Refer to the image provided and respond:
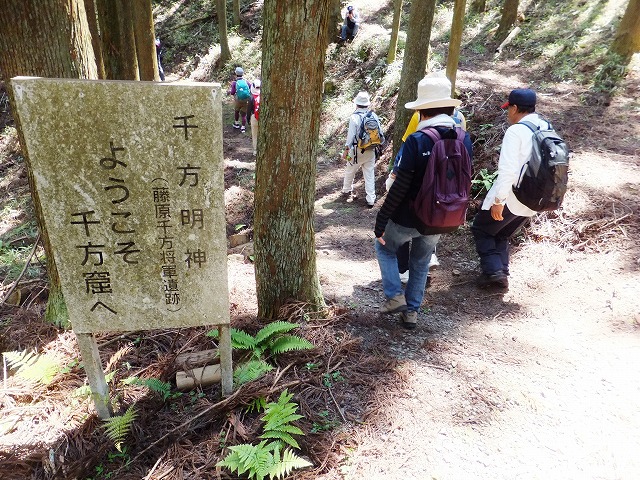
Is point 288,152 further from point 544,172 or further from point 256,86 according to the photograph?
point 256,86

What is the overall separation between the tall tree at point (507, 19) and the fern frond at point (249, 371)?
15.6 meters

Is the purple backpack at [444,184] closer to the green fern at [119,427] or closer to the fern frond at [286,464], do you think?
the fern frond at [286,464]

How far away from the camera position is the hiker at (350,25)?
51.4 feet

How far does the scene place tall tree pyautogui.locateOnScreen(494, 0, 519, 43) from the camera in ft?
45.5

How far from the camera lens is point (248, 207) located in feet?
30.6

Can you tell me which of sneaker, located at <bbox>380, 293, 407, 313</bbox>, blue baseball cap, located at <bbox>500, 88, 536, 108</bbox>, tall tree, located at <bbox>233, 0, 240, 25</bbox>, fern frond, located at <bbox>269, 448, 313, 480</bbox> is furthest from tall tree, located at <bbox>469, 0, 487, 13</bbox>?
fern frond, located at <bbox>269, 448, 313, 480</bbox>

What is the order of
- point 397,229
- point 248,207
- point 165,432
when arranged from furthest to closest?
point 248,207
point 397,229
point 165,432

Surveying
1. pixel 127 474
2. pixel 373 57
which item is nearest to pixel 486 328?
pixel 127 474

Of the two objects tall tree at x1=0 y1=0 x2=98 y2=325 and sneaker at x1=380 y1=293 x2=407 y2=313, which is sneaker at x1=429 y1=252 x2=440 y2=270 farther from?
tall tree at x1=0 y1=0 x2=98 y2=325

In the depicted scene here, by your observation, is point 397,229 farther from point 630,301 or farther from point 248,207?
point 248,207

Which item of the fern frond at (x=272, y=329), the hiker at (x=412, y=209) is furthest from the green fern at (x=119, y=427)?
the hiker at (x=412, y=209)

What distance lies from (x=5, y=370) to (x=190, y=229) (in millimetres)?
2372

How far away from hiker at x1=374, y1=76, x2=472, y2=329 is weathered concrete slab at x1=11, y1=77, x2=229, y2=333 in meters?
1.89

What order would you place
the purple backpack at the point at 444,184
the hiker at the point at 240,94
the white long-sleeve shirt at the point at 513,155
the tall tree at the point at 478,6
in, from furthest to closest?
the tall tree at the point at 478,6 < the hiker at the point at 240,94 < the white long-sleeve shirt at the point at 513,155 < the purple backpack at the point at 444,184
